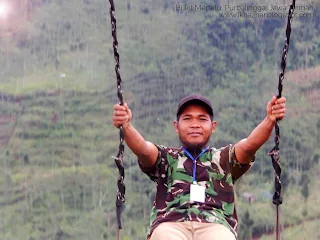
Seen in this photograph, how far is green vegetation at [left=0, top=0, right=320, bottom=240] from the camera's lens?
22.9ft

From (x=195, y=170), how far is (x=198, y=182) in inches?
2.3

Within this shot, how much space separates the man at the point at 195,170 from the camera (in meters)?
2.64

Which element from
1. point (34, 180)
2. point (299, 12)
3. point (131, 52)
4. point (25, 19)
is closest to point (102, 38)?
point (131, 52)

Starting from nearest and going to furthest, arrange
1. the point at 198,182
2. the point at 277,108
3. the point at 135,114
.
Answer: the point at 277,108 → the point at 198,182 → the point at 135,114

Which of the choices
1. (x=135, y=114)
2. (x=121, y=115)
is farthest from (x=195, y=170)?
(x=135, y=114)

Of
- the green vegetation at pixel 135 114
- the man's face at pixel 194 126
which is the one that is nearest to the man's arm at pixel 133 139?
the man's face at pixel 194 126

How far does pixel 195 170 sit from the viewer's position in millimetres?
2820

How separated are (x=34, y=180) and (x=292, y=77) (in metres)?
3.06

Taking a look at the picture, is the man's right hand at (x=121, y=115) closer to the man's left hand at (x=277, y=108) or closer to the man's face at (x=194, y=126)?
the man's face at (x=194, y=126)

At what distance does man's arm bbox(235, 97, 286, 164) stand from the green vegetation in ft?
13.2

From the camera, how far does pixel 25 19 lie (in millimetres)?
7305

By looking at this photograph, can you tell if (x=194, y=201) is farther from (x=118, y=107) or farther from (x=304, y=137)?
(x=304, y=137)

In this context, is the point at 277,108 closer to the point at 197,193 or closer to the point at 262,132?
the point at 262,132

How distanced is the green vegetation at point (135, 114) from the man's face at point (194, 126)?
397 centimetres
